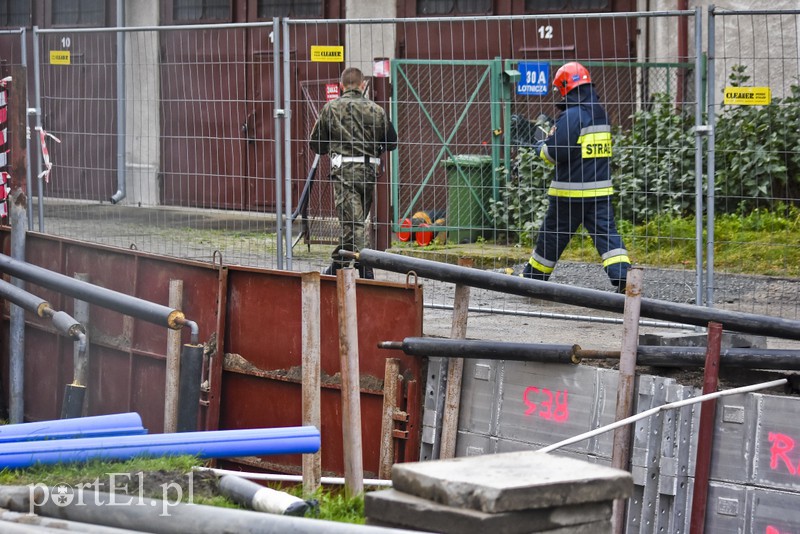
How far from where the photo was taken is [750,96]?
7375 millimetres

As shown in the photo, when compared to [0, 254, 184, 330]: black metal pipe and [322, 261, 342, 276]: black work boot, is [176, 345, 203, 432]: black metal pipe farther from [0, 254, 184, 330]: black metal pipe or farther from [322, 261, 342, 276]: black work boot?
[322, 261, 342, 276]: black work boot

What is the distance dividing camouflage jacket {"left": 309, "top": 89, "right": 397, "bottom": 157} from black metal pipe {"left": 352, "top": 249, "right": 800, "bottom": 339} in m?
2.79

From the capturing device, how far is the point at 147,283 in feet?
25.2

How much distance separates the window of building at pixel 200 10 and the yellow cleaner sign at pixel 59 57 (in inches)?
242

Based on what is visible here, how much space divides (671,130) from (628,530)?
5774mm

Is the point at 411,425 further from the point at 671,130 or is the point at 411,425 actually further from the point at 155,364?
the point at 671,130

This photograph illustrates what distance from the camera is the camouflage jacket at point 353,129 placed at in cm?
923

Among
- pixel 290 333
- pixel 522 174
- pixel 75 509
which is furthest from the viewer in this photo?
pixel 522 174

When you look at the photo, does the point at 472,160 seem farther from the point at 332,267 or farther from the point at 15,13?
the point at 15,13

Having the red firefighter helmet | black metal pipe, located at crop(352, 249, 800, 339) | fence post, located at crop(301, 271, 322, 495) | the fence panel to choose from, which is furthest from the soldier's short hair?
fence post, located at crop(301, 271, 322, 495)

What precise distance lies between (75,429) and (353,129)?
4.77 m

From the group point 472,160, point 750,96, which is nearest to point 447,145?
point 750,96

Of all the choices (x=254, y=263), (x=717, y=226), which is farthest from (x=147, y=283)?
(x=717, y=226)

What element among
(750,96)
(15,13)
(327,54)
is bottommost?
(750,96)
